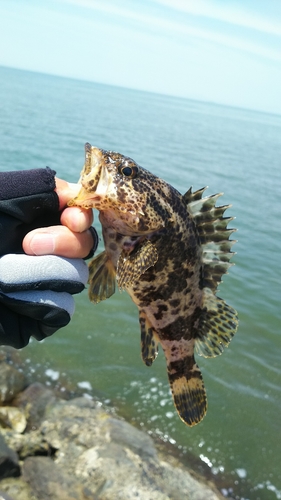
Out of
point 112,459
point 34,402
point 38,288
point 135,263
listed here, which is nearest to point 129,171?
point 135,263

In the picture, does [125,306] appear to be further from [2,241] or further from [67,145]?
[67,145]

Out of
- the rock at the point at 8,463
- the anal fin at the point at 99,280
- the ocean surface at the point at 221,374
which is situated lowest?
the ocean surface at the point at 221,374

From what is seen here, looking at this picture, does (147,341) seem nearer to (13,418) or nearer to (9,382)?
(13,418)

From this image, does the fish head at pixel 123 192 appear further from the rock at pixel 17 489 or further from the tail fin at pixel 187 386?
the rock at pixel 17 489

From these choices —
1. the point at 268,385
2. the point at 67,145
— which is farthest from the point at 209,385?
the point at 67,145

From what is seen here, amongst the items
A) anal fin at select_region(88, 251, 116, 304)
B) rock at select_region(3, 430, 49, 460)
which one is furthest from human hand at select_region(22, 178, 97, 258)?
rock at select_region(3, 430, 49, 460)

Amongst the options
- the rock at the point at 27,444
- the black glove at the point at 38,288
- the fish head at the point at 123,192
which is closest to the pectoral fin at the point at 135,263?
the fish head at the point at 123,192

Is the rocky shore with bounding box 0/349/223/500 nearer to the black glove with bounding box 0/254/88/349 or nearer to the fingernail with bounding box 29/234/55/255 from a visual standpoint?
the black glove with bounding box 0/254/88/349

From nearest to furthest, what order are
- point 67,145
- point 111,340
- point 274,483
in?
1. point 274,483
2. point 111,340
3. point 67,145
